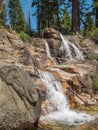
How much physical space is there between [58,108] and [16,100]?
5188 millimetres

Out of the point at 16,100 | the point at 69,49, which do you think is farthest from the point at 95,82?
the point at 16,100

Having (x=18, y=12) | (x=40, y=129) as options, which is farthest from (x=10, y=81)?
(x=18, y=12)

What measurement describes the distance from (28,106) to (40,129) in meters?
1.33

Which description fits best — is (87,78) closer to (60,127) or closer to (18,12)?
(60,127)

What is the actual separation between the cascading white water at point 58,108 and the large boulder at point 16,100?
1.78 meters

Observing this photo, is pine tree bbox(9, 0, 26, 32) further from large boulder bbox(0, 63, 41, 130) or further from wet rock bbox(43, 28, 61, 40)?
large boulder bbox(0, 63, 41, 130)

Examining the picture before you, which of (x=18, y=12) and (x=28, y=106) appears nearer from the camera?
(x=28, y=106)

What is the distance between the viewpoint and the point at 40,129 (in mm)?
11914

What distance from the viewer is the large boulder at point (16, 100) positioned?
994cm

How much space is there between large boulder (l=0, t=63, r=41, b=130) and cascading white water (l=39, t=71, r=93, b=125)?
5.83 ft

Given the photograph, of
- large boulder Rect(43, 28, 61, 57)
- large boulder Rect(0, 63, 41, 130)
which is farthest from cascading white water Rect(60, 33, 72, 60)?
large boulder Rect(0, 63, 41, 130)

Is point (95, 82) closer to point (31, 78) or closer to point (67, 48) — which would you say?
point (67, 48)

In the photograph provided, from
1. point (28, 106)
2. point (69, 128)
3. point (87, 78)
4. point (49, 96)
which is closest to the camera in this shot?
point (28, 106)

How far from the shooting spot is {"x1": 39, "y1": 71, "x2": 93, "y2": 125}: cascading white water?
13011 millimetres
